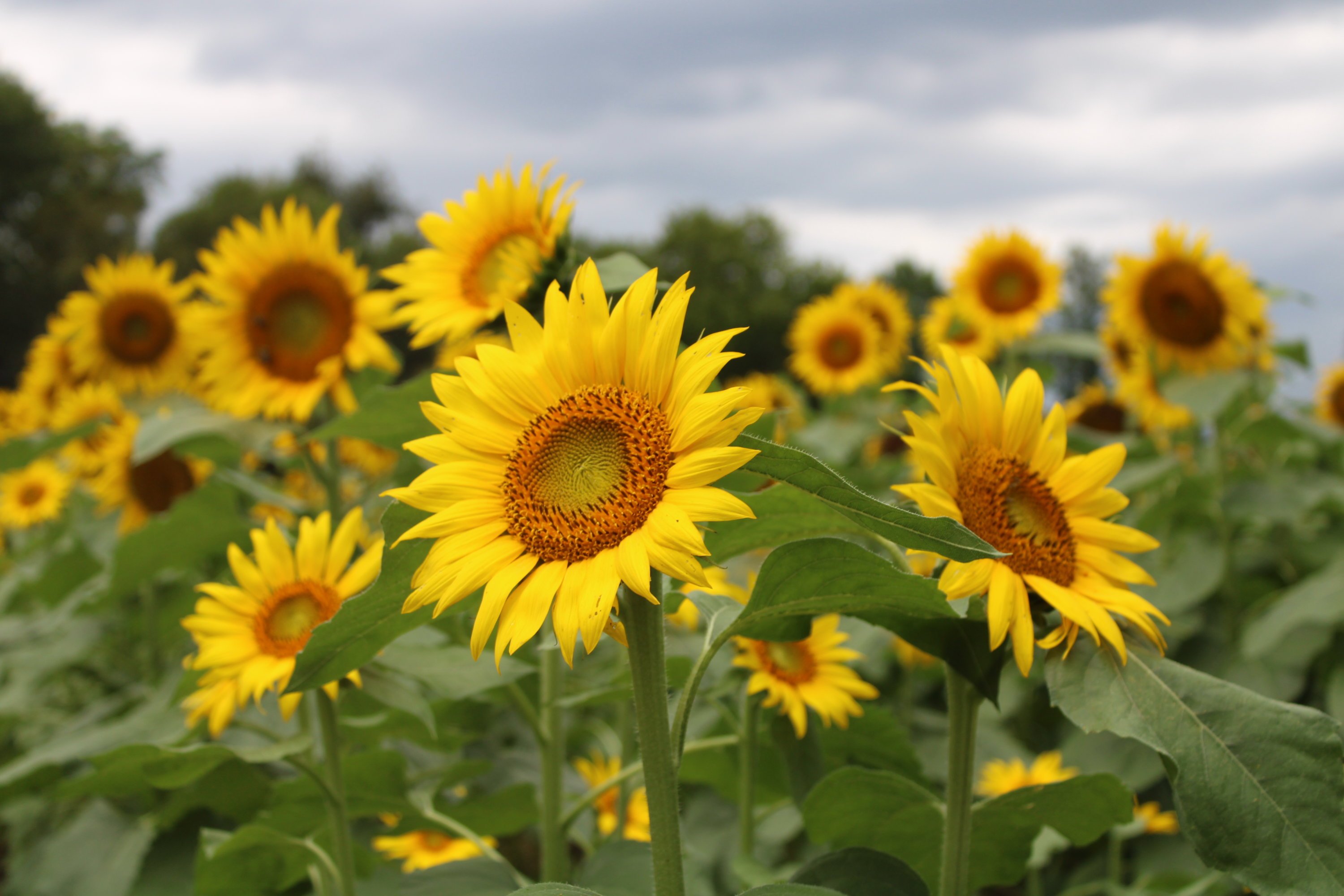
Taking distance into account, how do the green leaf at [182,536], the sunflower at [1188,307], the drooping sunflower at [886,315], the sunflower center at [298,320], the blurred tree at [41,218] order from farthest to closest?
the blurred tree at [41,218], the drooping sunflower at [886,315], the sunflower at [1188,307], the sunflower center at [298,320], the green leaf at [182,536]

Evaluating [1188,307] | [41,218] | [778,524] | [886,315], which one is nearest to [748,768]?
[778,524]

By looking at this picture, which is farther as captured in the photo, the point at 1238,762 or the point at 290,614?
→ the point at 290,614

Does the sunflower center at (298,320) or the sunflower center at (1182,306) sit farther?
the sunflower center at (1182,306)

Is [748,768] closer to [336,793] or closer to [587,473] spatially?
[336,793]

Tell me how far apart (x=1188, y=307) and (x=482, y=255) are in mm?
2772

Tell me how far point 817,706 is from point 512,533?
72cm

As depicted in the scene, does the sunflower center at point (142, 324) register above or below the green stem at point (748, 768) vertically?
above

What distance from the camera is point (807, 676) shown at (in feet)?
5.27

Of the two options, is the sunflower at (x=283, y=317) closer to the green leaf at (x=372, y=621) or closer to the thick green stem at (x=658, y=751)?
the green leaf at (x=372, y=621)

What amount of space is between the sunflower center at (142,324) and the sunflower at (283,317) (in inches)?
47.2

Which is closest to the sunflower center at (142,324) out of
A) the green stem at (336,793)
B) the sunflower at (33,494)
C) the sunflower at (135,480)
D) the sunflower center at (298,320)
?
the sunflower at (135,480)

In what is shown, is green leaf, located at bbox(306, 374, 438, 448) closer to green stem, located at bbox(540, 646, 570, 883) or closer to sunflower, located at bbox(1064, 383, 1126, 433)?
green stem, located at bbox(540, 646, 570, 883)

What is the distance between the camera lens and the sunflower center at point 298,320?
9.44ft

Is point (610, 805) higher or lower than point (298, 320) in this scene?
lower
